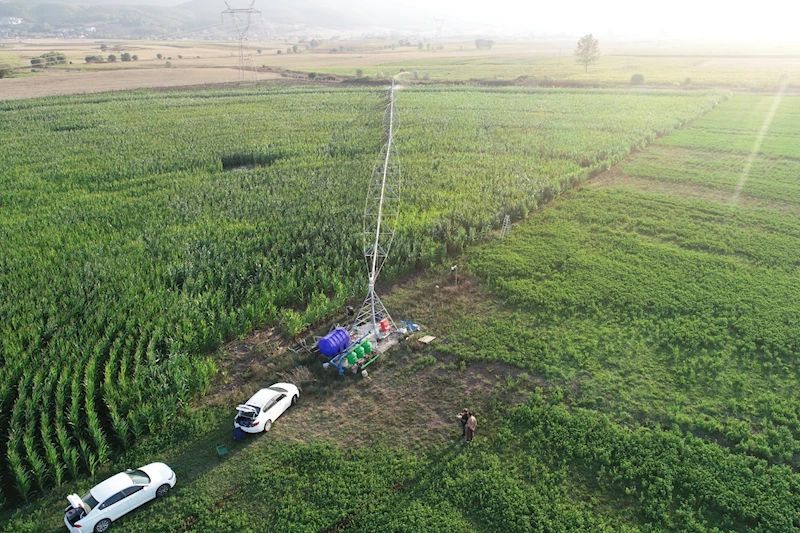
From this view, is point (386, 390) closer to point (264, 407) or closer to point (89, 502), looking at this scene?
point (264, 407)

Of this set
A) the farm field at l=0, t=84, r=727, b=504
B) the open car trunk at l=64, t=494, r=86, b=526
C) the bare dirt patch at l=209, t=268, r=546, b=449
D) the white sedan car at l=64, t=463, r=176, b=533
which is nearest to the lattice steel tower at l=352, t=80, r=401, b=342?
the farm field at l=0, t=84, r=727, b=504

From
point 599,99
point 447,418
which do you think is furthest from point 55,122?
point 599,99

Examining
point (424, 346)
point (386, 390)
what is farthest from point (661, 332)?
point (386, 390)

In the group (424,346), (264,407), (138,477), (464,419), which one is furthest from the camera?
(424,346)

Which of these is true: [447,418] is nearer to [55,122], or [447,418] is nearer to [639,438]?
[639,438]

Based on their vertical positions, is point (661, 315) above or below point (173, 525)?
above

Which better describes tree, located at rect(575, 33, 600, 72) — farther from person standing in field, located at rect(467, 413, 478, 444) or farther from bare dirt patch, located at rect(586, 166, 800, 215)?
person standing in field, located at rect(467, 413, 478, 444)
